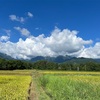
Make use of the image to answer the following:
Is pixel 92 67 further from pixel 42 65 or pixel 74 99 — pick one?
pixel 74 99

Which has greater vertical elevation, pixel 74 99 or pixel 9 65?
pixel 9 65

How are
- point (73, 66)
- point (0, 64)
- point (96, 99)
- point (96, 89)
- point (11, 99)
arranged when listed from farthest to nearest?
point (73, 66)
point (0, 64)
point (11, 99)
point (96, 89)
point (96, 99)

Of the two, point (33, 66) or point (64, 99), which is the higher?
point (33, 66)

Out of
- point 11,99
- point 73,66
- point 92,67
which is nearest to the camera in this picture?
point 11,99

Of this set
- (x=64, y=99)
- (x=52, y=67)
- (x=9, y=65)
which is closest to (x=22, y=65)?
(x=9, y=65)

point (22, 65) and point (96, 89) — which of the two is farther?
point (22, 65)

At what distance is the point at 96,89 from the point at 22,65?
432 feet

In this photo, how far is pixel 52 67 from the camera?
526 feet

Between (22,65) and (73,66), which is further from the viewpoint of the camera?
(73,66)

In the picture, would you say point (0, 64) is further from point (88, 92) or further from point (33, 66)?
point (88, 92)

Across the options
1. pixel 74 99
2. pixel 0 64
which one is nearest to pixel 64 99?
pixel 74 99

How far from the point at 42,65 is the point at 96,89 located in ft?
486

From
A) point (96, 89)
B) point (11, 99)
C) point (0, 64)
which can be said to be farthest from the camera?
point (0, 64)

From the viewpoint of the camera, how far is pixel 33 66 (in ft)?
532
